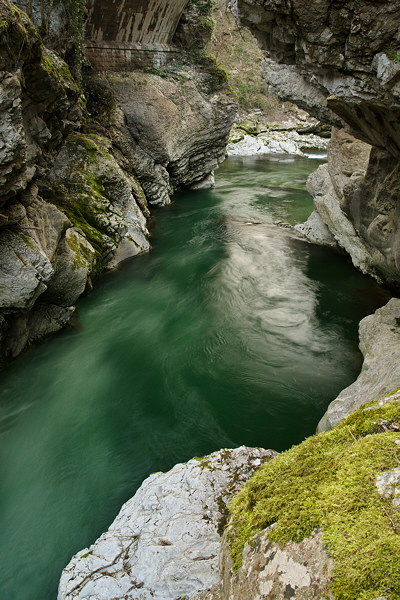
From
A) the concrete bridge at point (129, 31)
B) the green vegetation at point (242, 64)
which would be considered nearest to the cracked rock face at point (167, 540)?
the concrete bridge at point (129, 31)

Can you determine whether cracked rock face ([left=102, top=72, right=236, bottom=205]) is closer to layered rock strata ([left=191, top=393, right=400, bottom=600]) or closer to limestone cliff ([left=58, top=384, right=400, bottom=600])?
limestone cliff ([left=58, top=384, right=400, bottom=600])

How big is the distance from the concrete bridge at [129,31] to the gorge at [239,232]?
0.07 meters

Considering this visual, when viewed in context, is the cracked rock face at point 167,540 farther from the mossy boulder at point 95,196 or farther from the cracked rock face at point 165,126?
the cracked rock face at point 165,126

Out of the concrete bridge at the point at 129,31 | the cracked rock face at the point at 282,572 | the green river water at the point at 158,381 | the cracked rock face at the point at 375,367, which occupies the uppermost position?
the concrete bridge at the point at 129,31

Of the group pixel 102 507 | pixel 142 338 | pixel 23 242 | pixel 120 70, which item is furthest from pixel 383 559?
pixel 120 70

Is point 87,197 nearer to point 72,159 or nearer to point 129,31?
point 72,159

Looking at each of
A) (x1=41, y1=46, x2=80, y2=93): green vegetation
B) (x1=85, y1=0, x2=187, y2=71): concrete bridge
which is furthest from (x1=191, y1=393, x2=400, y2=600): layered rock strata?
(x1=85, y1=0, x2=187, y2=71): concrete bridge

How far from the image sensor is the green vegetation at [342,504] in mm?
1237

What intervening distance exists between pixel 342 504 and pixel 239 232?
42.5 ft

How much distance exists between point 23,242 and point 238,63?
46.4 meters

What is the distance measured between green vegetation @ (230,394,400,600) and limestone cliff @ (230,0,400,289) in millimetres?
3841

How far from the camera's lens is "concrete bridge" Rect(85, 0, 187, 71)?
556 inches

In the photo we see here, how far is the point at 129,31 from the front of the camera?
49.7ft

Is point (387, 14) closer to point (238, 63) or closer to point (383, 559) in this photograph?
point (383, 559)
